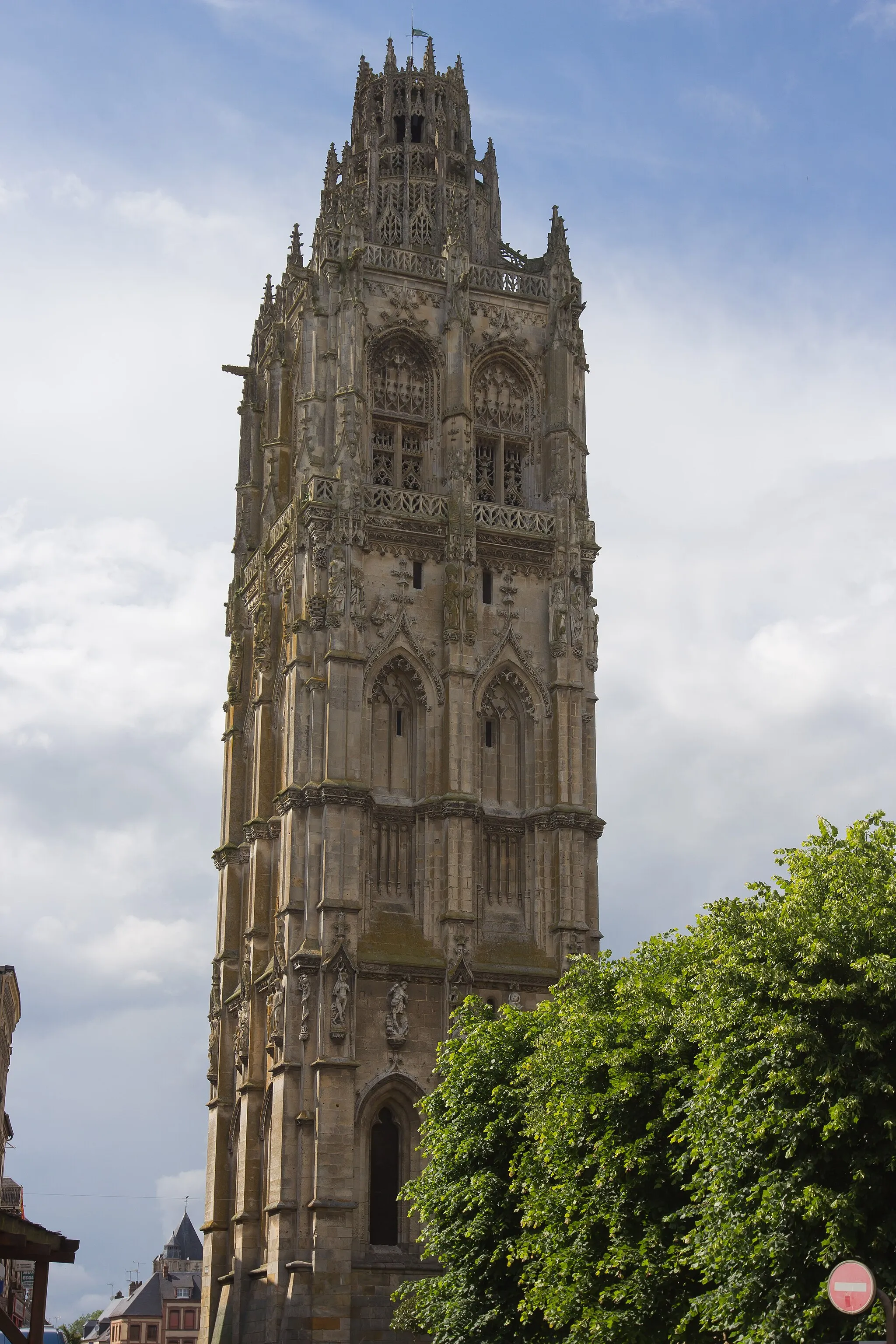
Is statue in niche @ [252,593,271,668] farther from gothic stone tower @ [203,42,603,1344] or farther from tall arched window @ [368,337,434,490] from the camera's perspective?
tall arched window @ [368,337,434,490]

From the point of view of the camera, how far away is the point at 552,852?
55000 mm

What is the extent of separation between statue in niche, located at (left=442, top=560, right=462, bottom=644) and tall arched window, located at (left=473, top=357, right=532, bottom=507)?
3.88 m

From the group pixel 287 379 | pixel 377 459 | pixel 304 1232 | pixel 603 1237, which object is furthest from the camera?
pixel 287 379

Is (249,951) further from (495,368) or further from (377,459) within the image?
(495,368)

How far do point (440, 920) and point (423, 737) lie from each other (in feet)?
17.5

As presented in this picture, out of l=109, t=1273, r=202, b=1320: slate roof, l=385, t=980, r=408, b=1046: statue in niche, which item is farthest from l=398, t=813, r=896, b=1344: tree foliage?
l=109, t=1273, r=202, b=1320: slate roof

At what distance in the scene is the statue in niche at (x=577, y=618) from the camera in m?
57.0

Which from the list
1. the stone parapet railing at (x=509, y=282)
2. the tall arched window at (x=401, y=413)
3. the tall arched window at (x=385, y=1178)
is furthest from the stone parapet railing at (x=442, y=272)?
the tall arched window at (x=385, y=1178)

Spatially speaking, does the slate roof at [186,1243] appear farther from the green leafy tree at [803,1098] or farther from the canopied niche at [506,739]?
the green leafy tree at [803,1098]

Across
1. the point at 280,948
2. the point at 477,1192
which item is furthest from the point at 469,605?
the point at 477,1192

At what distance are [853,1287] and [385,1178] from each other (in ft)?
115

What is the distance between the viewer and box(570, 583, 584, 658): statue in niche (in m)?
57.0

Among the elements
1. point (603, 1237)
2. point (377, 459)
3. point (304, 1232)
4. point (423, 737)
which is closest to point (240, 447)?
point (377, 459)

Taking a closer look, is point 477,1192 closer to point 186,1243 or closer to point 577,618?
point 577,618
